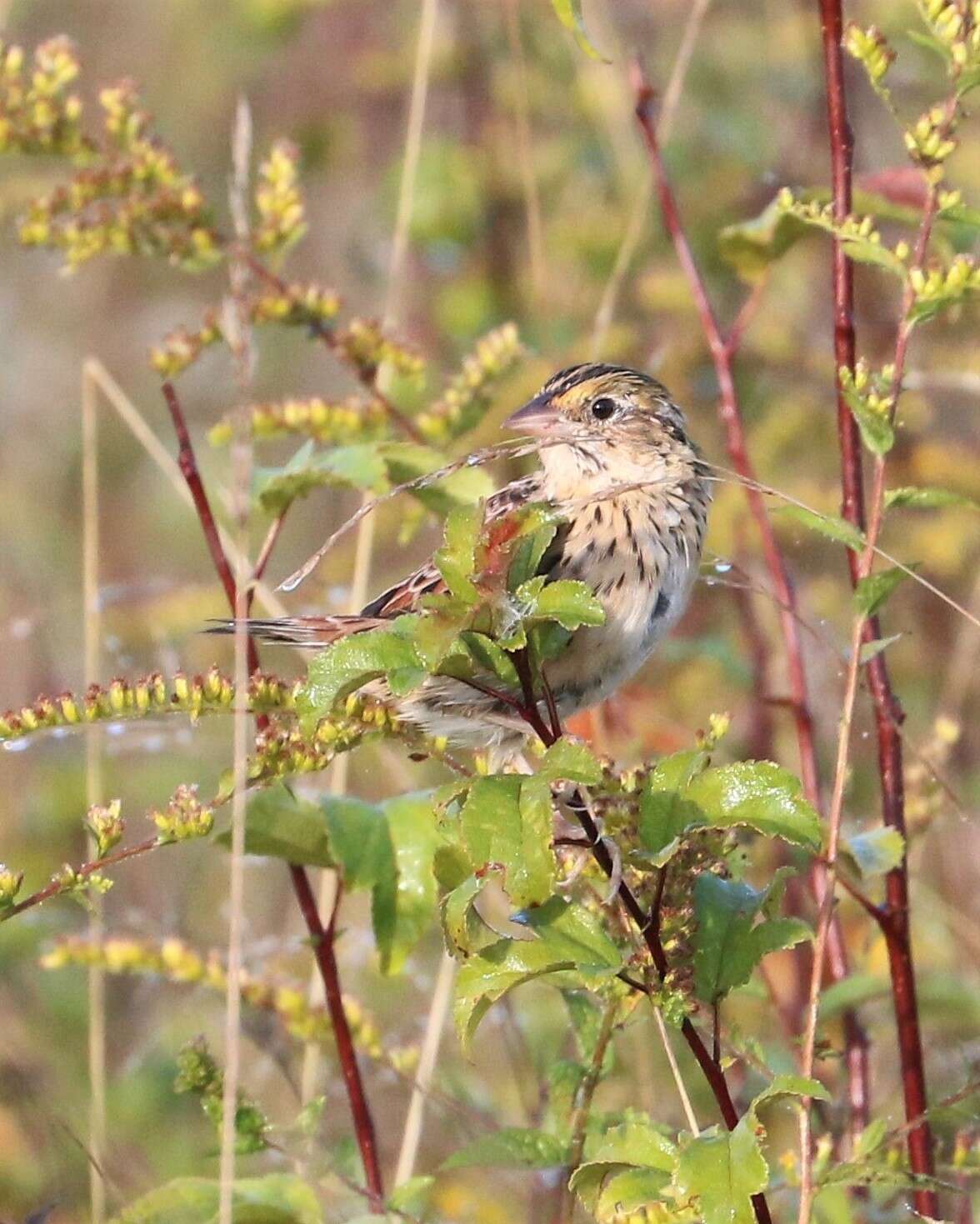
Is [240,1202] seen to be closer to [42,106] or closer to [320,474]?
[320,474]

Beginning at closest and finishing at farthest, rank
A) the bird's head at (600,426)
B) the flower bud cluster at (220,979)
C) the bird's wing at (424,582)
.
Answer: the flower bud cluster at (220,979)
the bird's wing at (424,582)
the bird's head at (600,426)

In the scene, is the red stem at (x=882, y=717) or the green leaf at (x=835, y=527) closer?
the green leaf at (x=835, y=527)

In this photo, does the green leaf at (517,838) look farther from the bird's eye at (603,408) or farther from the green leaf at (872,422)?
the bird's eye at (603,408)

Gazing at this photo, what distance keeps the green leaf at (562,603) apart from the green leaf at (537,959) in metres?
0.27

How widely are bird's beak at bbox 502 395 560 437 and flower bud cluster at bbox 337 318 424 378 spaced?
0.41 meters

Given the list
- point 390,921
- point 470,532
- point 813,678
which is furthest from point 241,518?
point 813,678

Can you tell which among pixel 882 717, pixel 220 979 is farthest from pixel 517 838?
pixel 220 979

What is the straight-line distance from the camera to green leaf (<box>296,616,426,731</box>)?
5.10 ft

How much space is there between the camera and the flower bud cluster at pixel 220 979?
2398 millimetres

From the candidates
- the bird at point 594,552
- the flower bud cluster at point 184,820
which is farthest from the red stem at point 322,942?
the flower bud cluster at point 184,820

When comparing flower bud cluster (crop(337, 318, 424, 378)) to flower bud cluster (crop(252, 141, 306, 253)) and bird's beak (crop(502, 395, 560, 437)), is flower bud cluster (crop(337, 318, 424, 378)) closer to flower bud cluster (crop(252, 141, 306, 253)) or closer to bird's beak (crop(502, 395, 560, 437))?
flower bud cluster (crop(252, 141, 306, 253))

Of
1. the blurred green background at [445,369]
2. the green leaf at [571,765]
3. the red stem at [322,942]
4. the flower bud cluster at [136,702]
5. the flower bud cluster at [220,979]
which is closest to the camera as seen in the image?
the green leaf at [571,765]

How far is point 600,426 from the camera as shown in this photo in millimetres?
3039

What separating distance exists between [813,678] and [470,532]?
273 centimetres
